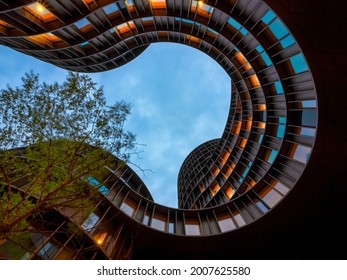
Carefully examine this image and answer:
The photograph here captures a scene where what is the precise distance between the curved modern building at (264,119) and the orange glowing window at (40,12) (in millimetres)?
71

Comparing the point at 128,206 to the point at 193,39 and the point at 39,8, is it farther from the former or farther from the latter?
the point at 193,39

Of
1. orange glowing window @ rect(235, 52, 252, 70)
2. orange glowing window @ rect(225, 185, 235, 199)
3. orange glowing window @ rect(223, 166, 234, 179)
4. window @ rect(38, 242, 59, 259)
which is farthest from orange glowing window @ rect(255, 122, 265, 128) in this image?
window @ rect(38, 242, 59, 259)

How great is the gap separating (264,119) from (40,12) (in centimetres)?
2244

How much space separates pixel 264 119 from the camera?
19500 mm

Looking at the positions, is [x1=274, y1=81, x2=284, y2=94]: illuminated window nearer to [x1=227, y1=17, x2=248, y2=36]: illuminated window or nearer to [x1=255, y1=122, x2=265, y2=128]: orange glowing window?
[x1=255, y1=122, x2=265, y2=128]: orange glowing window

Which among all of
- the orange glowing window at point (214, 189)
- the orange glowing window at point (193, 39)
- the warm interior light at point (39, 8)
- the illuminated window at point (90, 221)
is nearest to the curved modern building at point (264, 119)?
the warm interior light at point (39, 8)

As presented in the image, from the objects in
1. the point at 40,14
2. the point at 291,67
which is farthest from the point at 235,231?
the point at 40,14

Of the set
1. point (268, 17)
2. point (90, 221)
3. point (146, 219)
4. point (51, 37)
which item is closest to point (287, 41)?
point (268, 17)

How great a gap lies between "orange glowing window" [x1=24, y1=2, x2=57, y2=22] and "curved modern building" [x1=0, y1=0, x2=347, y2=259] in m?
0.07

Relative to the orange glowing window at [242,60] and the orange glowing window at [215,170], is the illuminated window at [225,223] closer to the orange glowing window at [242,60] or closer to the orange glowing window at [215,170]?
the orange glowing window at [215,170]

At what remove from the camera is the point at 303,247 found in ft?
45.0

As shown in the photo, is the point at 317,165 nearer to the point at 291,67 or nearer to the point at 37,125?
the point at 291,67

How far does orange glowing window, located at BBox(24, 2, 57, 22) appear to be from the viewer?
45.7ft

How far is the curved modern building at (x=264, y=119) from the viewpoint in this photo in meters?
11.8
